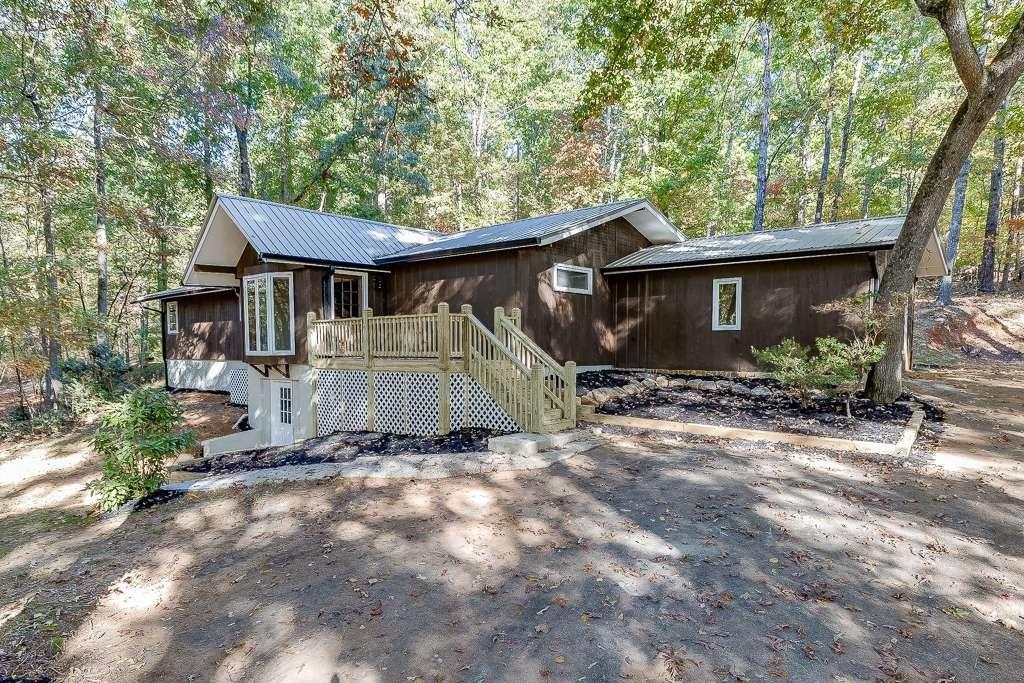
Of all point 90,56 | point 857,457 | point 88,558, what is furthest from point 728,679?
point 90,56

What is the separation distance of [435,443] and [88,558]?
444 cm

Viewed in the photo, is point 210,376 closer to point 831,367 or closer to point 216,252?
point 216,252

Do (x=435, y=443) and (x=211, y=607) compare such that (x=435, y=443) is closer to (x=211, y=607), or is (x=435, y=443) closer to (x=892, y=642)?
(x=211, y=607)

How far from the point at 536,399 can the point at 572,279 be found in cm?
A: 515

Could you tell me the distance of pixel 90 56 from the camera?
7.88m

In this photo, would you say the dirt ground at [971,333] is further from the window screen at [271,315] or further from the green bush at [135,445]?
the green bush at [135,445]

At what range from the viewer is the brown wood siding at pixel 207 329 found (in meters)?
16.7

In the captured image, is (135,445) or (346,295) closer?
(135,445)

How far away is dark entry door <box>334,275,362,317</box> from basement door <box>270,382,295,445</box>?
226cm

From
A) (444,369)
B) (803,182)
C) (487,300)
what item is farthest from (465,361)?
(803,182)

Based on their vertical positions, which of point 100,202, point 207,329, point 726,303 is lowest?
point 207,329

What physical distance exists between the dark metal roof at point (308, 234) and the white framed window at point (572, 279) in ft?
15.2

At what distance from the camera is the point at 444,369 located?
8.86 meters

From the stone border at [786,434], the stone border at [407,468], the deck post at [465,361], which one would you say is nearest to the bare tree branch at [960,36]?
the stone border at [786,434]
